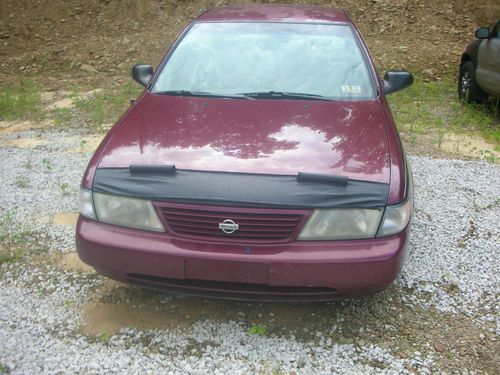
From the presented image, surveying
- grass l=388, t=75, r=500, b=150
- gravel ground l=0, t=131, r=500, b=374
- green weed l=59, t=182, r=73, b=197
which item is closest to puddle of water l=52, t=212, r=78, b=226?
gravel ground l=0, t=131, r=500, b=374

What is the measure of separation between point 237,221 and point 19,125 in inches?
222

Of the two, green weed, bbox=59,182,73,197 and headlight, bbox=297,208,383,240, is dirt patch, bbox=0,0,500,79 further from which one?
headlight, bbox=297,208,383,240

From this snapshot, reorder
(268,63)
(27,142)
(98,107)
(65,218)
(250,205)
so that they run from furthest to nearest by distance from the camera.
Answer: (98,107)
(27,142)
(65,218)
(268,63)
(250,205)

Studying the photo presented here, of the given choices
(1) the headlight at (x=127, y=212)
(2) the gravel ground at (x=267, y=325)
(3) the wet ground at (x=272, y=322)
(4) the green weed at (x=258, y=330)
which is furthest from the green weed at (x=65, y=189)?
(4) the green weed at (x=258, y=330)

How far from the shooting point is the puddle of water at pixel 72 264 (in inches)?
135

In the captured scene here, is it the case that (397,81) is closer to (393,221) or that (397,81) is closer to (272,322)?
(393,221)

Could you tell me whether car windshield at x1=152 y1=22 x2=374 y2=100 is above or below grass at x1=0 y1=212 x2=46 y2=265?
above

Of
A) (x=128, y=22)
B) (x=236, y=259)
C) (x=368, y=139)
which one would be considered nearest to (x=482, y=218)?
(x=368, y=139)

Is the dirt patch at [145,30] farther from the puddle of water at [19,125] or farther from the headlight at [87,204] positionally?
the headlight at [87,204]

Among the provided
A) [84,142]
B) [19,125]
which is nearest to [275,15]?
[84,142]

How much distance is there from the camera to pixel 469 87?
7633 millimetres

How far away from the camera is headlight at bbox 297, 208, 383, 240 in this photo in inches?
97.7

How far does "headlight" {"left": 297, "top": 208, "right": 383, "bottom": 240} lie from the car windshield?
1208mm

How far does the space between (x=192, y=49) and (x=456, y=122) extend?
441 cm
